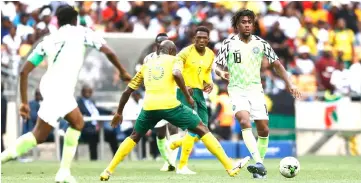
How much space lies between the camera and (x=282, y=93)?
88.8ft

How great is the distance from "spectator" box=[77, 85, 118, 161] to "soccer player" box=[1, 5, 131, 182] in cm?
1165

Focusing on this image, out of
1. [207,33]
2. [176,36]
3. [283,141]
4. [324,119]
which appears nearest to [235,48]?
[207,33]

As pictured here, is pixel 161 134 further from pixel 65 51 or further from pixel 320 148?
pixel 320 148

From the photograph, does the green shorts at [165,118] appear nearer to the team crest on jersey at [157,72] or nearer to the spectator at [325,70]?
the team crest on jersey at [157,72]

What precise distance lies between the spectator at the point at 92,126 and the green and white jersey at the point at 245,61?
9242 millimetres

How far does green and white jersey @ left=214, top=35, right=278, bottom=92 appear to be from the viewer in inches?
581

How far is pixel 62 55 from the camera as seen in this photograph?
12.0 meters

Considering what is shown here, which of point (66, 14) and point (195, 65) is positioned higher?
point (66, 14)

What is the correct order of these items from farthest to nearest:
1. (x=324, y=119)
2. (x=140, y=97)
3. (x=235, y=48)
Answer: (x=324, y=119)
(x=140, y=97)
(x=235, y=48)

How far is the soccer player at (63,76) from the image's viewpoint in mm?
11883

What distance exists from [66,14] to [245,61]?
3621 mm

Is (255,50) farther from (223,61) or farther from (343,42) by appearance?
(343,42)

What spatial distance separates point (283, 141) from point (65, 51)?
14.7 m

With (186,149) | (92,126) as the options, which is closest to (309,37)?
(92,126)
